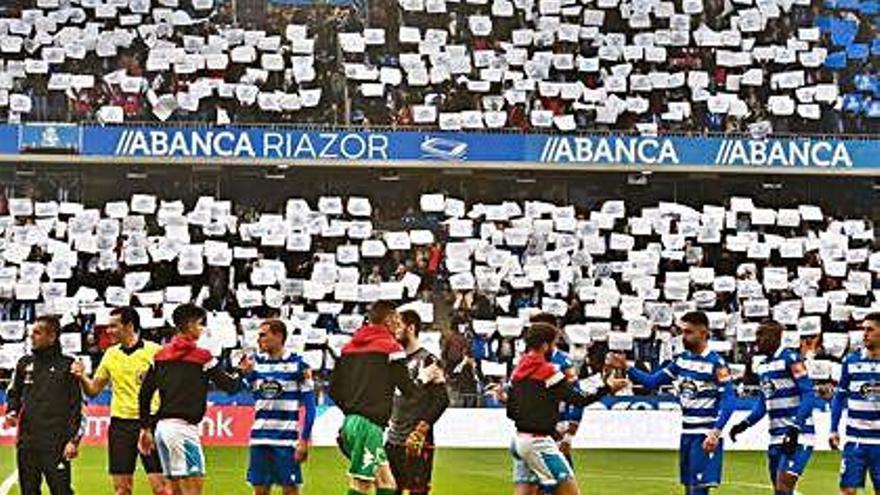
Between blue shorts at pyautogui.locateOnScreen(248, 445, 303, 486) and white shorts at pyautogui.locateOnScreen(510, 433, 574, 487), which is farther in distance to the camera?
blue shorts at pyautogui.locateOnScreen(248, 445, 303, 486)

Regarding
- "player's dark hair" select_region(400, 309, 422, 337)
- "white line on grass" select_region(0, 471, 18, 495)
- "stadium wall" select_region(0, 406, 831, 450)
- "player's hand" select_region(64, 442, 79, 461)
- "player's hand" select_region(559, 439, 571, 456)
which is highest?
"player's dark hair" select_region(400, 309, 422, 337)

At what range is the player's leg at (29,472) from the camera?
15.9 metres

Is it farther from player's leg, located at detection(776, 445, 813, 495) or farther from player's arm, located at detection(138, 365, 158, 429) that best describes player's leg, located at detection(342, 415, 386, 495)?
player's leg, located at detection(776, 445, 813, 495)

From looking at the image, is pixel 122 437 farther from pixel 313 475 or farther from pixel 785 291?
pixel 785 291

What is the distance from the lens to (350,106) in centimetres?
3375

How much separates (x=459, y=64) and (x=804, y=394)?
1863cm

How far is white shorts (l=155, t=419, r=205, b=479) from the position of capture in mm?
15227

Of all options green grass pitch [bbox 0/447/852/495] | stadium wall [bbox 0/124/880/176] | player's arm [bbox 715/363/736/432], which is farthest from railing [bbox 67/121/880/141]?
player's arm [bbox 715/363/736/432]

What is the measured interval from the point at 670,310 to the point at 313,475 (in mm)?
10487

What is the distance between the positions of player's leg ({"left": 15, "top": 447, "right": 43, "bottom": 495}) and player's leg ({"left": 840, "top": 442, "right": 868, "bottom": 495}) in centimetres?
764

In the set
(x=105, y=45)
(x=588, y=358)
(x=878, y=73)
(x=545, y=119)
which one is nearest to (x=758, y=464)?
(x=588, y=358)

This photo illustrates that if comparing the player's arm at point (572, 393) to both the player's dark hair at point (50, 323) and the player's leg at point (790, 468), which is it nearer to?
the player's leg at point (790, 468)

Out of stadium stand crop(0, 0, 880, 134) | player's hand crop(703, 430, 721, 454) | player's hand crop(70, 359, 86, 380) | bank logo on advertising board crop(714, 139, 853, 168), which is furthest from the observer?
stadium stand crop(0, 0, 880, 134)

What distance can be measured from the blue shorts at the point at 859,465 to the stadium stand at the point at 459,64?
16801 millimetres
